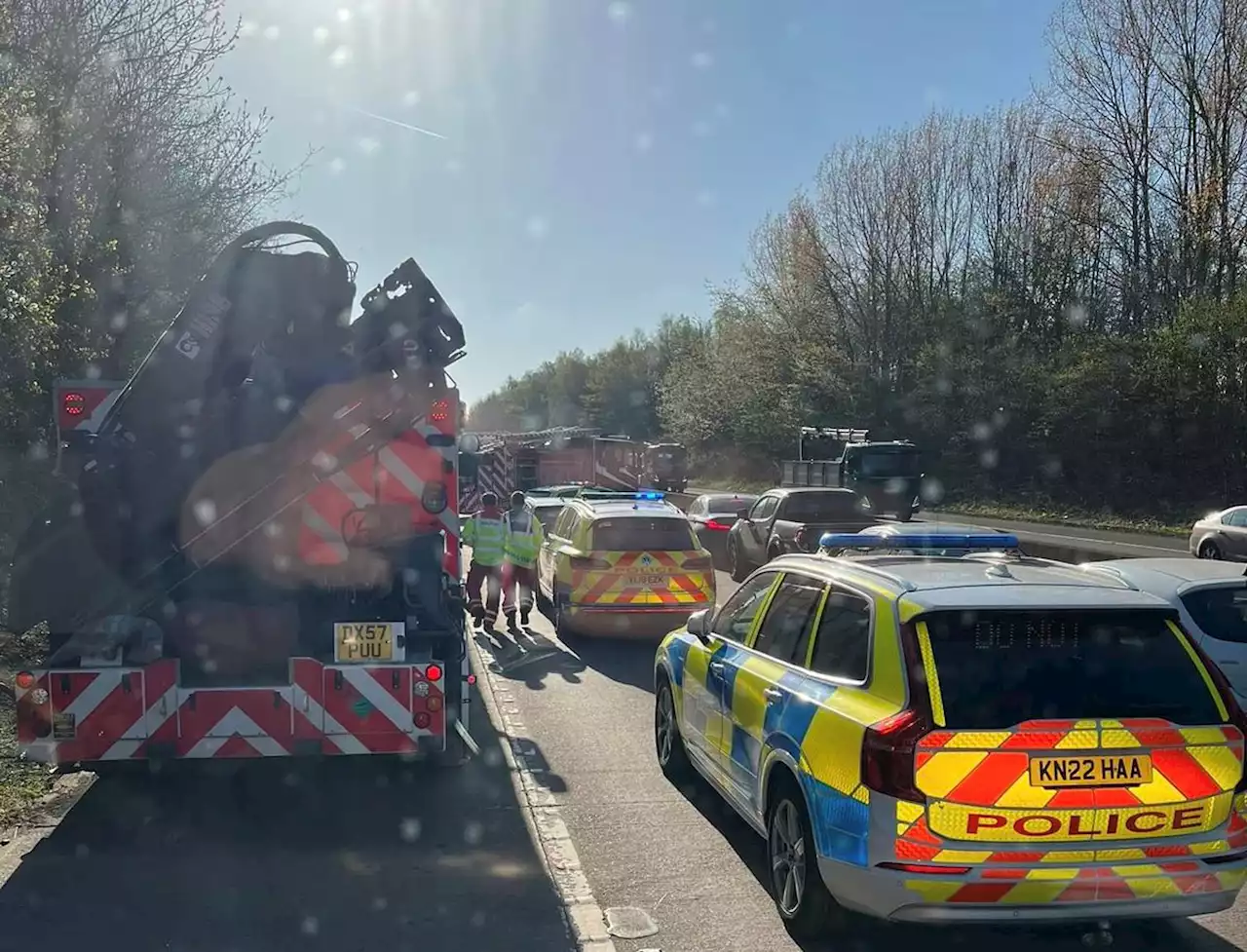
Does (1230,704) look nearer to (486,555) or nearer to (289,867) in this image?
(289,867)

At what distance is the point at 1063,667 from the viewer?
14.5 feet

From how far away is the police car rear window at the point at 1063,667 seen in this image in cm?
431

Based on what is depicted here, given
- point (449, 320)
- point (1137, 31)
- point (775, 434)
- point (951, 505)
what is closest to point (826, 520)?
point (449, 320)

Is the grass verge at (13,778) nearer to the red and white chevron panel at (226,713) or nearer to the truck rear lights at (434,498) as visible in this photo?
the red and white chevron panel at (226,713)

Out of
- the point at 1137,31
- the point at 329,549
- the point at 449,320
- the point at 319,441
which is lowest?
the point at 329,549

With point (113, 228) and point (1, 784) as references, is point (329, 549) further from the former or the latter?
point (113, 228)

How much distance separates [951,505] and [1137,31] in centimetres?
1677

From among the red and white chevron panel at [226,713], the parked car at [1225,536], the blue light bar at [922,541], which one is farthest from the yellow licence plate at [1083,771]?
the parked car at [1225,536]

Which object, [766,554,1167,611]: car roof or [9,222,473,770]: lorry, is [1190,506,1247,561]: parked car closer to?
[766,554,1167,611]: car roof

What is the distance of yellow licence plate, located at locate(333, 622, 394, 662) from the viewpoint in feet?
21.0

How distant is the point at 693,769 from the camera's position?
733cm

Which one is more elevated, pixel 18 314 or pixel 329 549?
pixel 18 314

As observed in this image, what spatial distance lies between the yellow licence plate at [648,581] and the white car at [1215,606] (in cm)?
552

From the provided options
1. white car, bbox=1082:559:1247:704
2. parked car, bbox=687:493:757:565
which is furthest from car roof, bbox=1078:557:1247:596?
parked car, bbox=687:493:757:565
